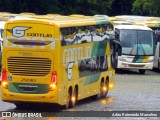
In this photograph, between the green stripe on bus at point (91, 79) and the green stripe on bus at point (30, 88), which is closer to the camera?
the green stripe on bus at point (30, 88)

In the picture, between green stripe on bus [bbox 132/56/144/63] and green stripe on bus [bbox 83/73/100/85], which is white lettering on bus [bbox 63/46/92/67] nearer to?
green stripe on bus [bbox 83/73/100/85]

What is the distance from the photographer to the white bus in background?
143 feet

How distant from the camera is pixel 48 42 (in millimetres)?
21281

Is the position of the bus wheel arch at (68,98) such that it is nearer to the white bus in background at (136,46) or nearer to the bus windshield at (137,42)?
the white bus in background at (136,46)

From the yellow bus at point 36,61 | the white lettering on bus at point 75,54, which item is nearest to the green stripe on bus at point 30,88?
the yellow bus at point 36,61

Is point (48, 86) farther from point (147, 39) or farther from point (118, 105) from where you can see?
point (147, 39)

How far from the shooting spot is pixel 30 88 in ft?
70.5

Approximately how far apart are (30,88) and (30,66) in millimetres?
597

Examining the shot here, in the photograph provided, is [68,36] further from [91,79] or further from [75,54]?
[91,79]

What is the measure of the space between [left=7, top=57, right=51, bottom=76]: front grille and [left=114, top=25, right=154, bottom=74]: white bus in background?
22.2 m

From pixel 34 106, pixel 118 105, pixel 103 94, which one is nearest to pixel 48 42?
pixel 34 106

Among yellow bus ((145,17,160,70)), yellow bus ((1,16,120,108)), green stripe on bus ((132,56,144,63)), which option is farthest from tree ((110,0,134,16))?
yellow bus ((1,16,120,108))

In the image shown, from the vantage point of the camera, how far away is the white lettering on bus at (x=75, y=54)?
2206cm

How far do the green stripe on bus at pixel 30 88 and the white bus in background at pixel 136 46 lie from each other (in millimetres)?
22166
